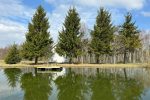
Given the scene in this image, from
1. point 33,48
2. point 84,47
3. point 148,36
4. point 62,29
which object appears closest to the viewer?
point 33,48

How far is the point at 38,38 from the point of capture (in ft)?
173

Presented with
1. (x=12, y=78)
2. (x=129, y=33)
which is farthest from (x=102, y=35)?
(x=12, y=78)

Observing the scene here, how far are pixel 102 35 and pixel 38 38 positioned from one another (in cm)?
1322

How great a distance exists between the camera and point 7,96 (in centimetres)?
1653

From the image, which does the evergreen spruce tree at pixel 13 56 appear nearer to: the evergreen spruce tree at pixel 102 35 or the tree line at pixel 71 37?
the tree line at pixel 71 37

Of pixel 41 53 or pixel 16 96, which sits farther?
pixel 41 53

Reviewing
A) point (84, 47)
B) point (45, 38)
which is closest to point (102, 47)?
point (45, 38)

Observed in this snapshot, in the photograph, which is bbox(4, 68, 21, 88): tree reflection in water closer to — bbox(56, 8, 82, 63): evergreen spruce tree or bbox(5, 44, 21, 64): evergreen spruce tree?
bbox(5, 44, 21, 64): evergreen spruce tree

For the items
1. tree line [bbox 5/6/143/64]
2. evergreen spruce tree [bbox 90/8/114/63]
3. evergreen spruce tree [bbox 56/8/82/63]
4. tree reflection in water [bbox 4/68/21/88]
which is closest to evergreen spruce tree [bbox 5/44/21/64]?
tree line [bbox 5/6/143/64]

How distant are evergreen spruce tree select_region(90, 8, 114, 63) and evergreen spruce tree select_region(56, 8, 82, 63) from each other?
3.24 meters

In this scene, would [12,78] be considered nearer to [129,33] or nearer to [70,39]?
[70,39]

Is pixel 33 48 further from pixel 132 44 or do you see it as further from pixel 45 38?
pixel 132 44

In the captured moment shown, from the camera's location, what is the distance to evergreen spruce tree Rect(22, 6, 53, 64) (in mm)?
52500

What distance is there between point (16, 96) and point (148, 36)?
90.0m
